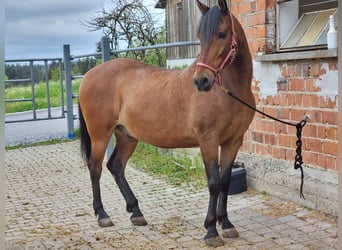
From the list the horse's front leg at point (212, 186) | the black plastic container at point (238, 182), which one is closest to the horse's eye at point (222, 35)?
the horse's front leg at point (212, 186)

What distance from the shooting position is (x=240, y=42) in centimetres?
277

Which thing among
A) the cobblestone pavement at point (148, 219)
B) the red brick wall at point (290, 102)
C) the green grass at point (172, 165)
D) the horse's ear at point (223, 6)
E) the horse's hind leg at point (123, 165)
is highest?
the horse's ear at point (223, 6)

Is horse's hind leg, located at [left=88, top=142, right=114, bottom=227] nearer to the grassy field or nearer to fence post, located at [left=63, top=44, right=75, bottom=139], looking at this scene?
fence post, located at [left=63, top=44, right=75, bottom=139]

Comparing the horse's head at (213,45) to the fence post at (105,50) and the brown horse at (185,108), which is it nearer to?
the brown horse at (185,108)

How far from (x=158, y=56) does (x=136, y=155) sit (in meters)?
1.50

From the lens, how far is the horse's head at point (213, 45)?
8.08ft

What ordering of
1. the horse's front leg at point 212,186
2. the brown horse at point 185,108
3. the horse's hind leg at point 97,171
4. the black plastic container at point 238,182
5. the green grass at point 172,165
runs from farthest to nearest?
the green grass at point 172,165, the black plastic container at point 238,182, the horse's hind leg at point 97,171, the horse's front leg at point 212,186, the brown horse at point 185,108

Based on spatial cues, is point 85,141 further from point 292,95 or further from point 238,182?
point 292,95

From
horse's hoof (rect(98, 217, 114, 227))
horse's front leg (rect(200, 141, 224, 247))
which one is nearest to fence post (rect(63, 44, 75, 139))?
horse's hoof (rect(98, 217, 114, 227))

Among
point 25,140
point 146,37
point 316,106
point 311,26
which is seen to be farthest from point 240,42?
point 25,140

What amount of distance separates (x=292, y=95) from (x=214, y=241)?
1453mm

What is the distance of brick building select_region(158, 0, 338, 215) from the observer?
3.34 metres

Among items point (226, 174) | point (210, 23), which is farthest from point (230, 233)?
point (210, 23)

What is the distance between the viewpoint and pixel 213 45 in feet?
8.30
